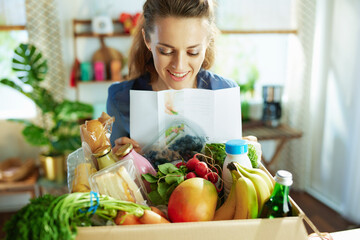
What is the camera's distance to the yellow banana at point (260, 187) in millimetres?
759

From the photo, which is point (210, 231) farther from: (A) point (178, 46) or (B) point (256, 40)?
(B) point (256, 40)

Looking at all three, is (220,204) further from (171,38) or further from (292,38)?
(292,38)

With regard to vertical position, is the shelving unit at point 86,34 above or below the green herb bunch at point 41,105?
above

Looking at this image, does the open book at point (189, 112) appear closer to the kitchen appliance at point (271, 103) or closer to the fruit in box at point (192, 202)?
the fruit in box at point (192, 202)

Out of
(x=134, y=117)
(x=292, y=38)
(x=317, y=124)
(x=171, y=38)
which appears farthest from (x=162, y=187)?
(x=292, y=38)

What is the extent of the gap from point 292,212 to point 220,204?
195mm

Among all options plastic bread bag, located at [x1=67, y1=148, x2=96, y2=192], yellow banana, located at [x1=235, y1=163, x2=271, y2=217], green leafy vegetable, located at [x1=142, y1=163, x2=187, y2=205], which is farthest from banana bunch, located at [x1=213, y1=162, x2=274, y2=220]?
plastic bread bag, located at [x1=67, y1=148, x2=96, y2=192]

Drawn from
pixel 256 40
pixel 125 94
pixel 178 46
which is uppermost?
pixel 256 40

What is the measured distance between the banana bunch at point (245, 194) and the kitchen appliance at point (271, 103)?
2424mm

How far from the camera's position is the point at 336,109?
2.86 meters

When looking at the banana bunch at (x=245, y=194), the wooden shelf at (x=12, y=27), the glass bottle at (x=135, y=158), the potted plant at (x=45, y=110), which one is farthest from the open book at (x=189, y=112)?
the wooden shelf at (x=12, y=27)

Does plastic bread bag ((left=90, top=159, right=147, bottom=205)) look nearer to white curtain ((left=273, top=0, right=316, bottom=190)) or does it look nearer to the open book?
the open book

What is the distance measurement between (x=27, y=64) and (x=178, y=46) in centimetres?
200

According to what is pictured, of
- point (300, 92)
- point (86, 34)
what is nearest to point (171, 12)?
point (86, 34)
